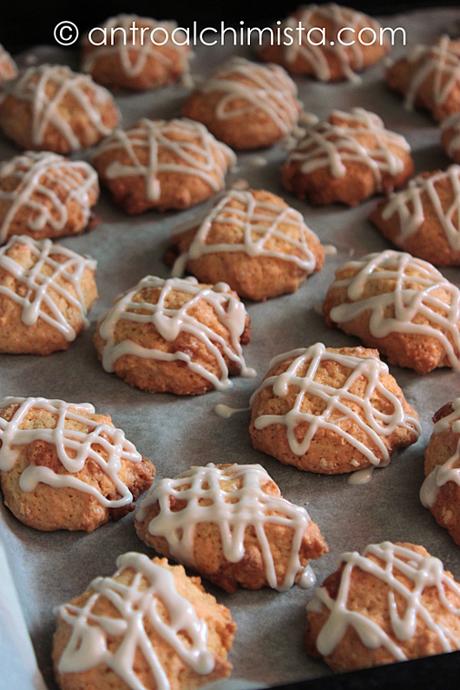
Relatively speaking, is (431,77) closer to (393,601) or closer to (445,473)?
(445,473)

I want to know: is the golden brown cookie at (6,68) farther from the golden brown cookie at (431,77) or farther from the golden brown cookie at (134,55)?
the golden brown cookie at (431,77)

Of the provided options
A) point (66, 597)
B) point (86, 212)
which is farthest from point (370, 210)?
point (66, 597)

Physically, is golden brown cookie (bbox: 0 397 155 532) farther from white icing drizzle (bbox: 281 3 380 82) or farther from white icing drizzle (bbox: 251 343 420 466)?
white icing drizzle (bbox: 281 3 380 82)

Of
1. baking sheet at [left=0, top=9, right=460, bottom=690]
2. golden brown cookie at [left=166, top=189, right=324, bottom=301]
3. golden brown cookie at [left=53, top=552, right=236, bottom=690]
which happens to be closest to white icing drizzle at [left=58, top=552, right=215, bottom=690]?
golden brown cookie at [left=53, top=552, right=236, bottom=690]

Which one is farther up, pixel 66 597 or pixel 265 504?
pixel 265 504

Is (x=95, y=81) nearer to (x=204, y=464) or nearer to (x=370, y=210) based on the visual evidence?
(x=370, y=210)

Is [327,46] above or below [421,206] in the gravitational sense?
above

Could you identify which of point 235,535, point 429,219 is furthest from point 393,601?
point 429,219
